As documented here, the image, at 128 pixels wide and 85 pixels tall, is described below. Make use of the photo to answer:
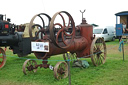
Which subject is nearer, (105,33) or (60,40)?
(60,40)

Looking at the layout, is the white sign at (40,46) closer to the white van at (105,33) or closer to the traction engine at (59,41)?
the traction engine at (59,41)

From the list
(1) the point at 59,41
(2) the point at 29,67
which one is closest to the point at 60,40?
(1) the point at 59,41

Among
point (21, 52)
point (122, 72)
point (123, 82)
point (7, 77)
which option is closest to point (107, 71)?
point (122, 72)

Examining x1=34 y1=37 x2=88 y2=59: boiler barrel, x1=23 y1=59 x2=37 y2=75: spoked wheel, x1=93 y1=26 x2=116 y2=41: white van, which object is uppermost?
x1=93 y1=26 x2=116 y2=41: white van

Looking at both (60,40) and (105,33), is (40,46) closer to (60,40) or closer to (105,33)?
(60,40)

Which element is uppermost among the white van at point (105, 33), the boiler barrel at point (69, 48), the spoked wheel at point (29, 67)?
the white van at point (105, 33)

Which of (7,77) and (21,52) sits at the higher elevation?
(21,52)

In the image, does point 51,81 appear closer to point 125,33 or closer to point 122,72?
point 122,72

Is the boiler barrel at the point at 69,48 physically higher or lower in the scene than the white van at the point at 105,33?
lower

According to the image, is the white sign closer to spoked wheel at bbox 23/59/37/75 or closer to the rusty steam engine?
the rusty steam engine

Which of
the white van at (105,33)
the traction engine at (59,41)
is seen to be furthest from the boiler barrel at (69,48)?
the white van at (105,33)

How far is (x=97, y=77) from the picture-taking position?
5359 mm

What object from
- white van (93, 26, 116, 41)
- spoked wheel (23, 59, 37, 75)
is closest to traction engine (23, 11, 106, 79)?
spoked wheel (23, 59, 37, 75)

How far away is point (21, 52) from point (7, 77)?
8.36 feet
